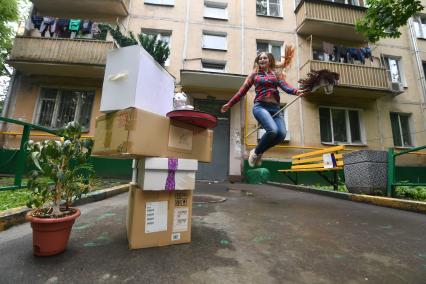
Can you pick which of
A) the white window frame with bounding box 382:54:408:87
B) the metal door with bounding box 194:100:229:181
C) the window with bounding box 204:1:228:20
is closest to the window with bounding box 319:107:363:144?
the white window frame with bounding box 382:54:408:87

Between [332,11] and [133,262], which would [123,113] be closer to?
[133,262]

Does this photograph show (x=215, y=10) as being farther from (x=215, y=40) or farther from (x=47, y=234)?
(x=47, y=234)

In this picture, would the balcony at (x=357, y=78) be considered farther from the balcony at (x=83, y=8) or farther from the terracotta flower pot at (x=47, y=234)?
the terracotta flower pot at (x=47, y=234)

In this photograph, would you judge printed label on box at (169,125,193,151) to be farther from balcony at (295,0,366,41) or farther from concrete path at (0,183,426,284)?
balcony at (295,0,366,41)

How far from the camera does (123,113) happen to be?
5.04ft

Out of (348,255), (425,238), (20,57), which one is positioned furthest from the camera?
(20,57)

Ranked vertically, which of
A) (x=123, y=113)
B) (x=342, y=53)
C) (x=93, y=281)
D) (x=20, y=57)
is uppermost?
(x=342, y=53)

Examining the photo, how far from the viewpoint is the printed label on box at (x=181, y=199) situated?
5.50ft

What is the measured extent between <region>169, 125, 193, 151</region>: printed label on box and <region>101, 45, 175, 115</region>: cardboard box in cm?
23

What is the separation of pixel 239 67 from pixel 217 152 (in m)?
3.84

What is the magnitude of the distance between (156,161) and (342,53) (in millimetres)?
10986

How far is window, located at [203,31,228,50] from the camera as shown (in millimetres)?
9953

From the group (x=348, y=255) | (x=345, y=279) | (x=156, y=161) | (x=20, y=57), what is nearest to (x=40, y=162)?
(x=156, y=161)

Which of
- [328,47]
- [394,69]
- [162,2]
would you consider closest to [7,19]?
[162,2]
